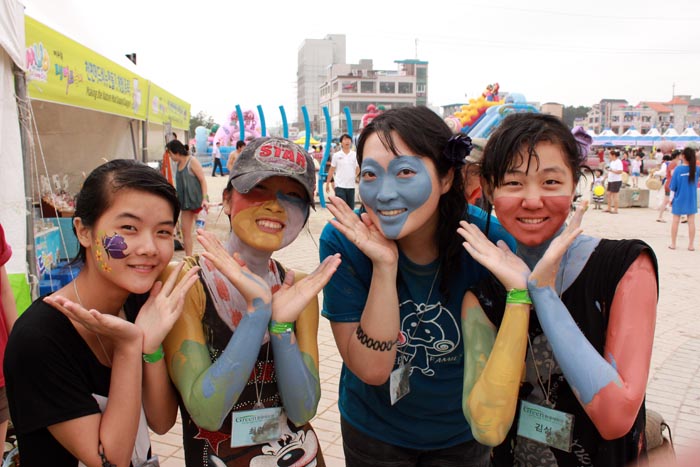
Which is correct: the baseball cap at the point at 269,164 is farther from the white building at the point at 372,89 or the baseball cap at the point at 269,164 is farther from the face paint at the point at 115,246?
the white building at the point at 372,89

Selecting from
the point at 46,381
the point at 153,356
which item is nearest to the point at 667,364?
the point at 153,356

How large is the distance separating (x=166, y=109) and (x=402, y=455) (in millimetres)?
9477

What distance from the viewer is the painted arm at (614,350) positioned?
4.33 ft

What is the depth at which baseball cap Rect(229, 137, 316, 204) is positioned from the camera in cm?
160

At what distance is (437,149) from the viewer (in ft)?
5.64

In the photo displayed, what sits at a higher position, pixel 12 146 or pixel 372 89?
pixel 372 89

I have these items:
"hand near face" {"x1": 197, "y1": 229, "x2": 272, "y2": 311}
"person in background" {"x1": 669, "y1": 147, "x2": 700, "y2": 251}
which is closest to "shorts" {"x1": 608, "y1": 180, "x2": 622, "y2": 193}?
"person in background" {"x1": 669, "y1": 147, "x2": 700, "y2": 251}

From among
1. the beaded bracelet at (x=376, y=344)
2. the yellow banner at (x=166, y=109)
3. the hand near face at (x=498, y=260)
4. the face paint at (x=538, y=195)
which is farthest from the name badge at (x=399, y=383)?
the yellow banner at (x=166, y=109)

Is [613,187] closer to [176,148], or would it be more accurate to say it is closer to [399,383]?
[176,148]

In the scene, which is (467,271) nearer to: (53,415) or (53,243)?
(53,415)

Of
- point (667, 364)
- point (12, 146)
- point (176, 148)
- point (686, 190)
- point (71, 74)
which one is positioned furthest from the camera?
point (686, 190)

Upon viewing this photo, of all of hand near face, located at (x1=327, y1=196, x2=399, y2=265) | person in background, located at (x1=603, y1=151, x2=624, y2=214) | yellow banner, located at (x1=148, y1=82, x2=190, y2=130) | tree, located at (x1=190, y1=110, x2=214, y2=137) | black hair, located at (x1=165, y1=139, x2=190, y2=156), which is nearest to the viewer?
hand near face, located at (x1=327, y1=196, x2=399, y2=265)

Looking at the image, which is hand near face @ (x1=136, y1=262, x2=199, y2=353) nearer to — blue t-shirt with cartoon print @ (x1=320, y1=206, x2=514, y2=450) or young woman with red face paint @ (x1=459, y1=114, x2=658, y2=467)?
blue t-shirt with cartoon print @ (x1=320, y1=206, x2=514, y2=450)

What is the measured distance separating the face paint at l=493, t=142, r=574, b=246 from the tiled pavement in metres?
0.65
